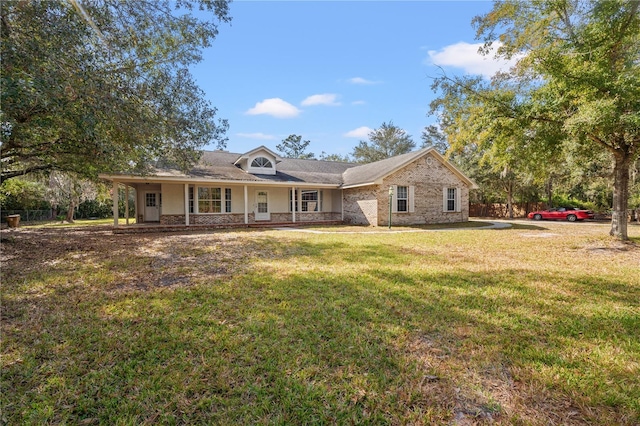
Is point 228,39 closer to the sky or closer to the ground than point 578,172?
closer to the sky

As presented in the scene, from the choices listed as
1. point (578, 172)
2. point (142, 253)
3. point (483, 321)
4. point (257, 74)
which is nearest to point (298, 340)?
point (483, 321)

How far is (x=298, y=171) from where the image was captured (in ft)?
68.8

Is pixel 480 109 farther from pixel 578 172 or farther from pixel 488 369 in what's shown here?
pixel 578 172

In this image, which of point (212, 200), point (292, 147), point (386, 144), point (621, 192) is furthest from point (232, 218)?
point (292, 147)

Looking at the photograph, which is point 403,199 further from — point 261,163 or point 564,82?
point 564,82

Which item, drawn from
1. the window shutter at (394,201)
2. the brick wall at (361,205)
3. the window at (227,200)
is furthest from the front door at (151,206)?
the window shutter at (394,201)

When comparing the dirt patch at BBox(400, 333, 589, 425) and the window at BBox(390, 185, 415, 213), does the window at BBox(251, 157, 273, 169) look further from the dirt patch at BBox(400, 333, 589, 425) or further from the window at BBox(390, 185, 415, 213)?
the dirt patch at BBox(400, 333, 589, 425)

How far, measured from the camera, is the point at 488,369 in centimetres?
270

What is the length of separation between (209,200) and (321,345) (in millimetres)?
14856

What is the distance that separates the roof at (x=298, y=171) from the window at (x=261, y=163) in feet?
2.07

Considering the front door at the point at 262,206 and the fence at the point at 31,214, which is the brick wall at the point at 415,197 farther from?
the fence at the point at 31,214

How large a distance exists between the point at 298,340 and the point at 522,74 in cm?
1028

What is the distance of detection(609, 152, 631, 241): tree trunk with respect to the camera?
375 inches

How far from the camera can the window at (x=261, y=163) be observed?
18359mm
